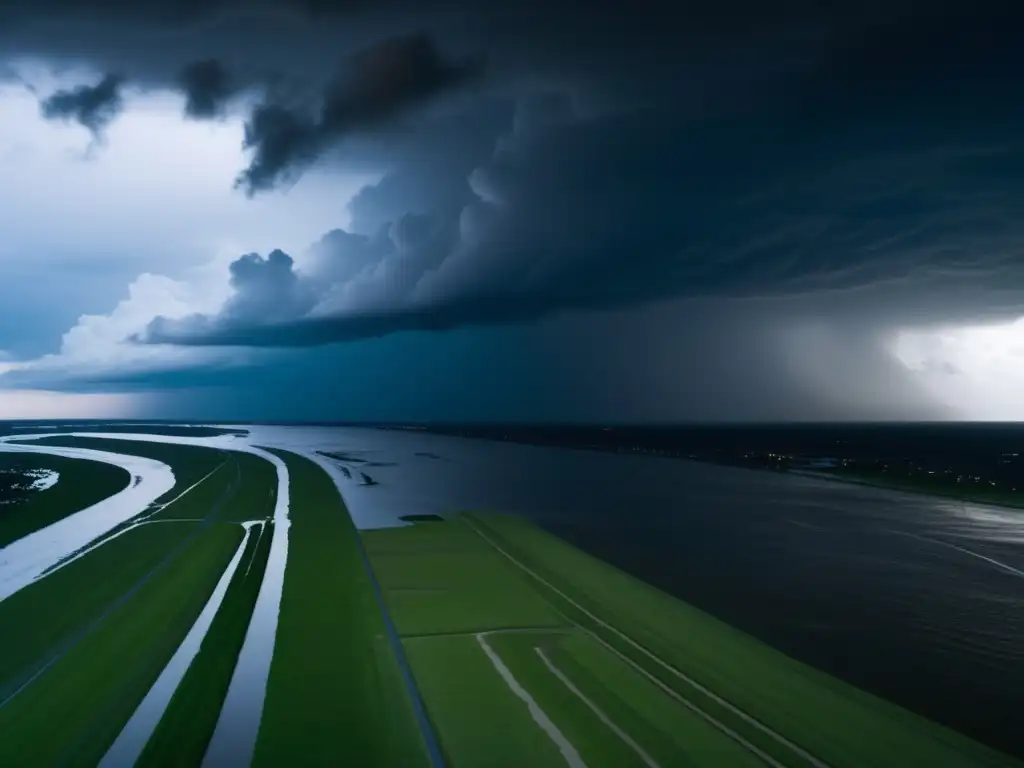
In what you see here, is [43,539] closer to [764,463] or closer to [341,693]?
[341,693]

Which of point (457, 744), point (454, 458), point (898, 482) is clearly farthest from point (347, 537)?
point (454, 458)

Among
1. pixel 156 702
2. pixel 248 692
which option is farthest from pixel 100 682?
pixel 248 692

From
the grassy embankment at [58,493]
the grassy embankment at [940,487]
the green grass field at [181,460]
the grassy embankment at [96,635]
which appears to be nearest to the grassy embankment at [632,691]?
the grassy embankment at [96,635]

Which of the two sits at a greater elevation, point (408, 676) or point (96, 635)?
point (408, 676)

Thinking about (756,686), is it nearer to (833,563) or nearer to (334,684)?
(334,684)

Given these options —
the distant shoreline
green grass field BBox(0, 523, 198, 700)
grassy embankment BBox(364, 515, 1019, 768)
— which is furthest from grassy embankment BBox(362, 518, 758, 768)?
the distant shoreline

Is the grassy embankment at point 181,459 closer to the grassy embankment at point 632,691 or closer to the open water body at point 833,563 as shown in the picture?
the open water body at point 833,563
